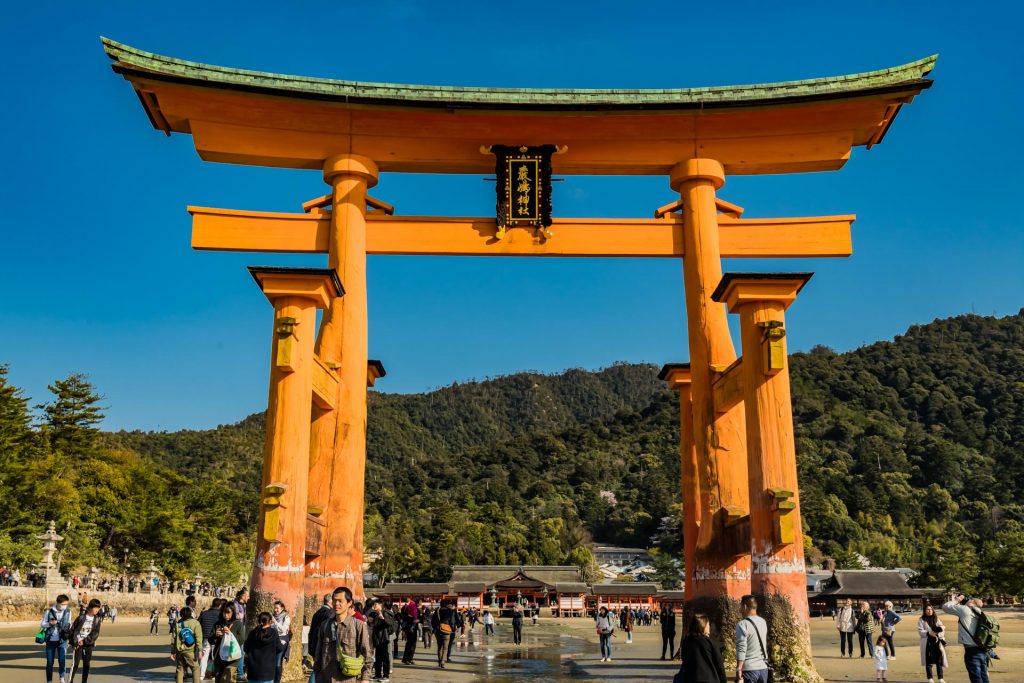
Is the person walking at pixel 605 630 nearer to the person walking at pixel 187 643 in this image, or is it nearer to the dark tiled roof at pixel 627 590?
the person walking at pixel 187 643

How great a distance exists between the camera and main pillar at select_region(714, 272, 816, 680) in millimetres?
11211

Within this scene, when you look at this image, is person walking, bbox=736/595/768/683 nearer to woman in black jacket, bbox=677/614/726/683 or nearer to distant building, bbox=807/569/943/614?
woman in black jacket, bbox=677/614/726/683

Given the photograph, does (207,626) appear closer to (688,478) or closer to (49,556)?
(688,478)

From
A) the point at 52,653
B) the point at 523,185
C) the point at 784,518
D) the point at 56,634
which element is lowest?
the point at 52,653

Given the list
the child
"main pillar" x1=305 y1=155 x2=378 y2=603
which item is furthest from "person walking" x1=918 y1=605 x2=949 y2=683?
"main pillar" x1=305 y1=155 x2=378 y2=603

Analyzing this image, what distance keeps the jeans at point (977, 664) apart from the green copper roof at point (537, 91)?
846cm

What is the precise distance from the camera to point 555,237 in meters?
14.8

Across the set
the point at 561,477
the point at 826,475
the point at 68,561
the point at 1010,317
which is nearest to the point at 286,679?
the point at 68,561

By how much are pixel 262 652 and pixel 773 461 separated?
6921 mm

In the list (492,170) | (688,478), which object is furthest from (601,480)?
(492,170)

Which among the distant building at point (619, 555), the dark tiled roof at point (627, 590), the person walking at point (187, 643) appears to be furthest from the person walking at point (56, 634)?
the distant building at point (619, 555)

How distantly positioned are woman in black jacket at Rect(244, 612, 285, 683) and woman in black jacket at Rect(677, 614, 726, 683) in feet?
11.7

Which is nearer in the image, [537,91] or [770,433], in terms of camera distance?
[770,433]

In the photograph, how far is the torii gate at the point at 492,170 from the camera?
1351cm
